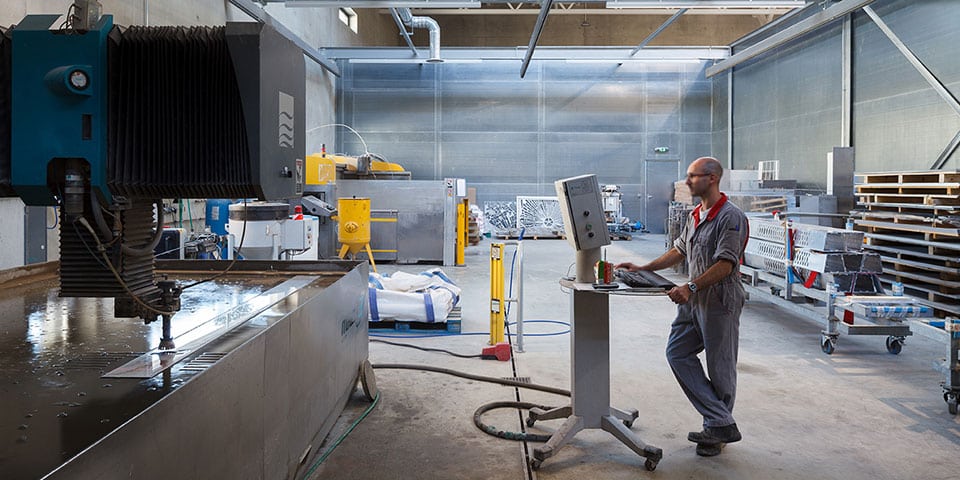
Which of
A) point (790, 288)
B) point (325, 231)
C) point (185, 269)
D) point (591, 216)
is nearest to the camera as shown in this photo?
point (591, 216)

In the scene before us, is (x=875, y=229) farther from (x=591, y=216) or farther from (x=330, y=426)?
(x=330, y=426)

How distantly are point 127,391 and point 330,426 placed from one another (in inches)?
75.6

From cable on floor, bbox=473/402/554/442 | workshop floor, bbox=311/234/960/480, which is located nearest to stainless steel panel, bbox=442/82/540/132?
workshop floor, bbox=311/234/960/480

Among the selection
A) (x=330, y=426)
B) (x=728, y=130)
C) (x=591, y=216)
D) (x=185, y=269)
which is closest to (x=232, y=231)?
(x=185, y=269)

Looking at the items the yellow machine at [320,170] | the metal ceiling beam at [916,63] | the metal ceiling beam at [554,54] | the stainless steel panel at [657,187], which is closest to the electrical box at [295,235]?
the yellow machine at [320,170]

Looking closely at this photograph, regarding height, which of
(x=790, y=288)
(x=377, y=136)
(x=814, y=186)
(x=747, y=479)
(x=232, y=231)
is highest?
(x=377, y=136)

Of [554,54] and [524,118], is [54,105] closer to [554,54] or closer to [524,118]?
[554,54]

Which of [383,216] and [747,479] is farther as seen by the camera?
[383,216]

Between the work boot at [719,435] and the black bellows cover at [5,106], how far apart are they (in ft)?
10.4

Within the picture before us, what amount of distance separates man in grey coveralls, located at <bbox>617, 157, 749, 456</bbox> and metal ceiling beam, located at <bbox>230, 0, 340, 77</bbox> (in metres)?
5.16

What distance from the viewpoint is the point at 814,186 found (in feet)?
41.6

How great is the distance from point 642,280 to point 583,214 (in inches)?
18.2

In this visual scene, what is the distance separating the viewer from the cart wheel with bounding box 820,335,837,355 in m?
5.57

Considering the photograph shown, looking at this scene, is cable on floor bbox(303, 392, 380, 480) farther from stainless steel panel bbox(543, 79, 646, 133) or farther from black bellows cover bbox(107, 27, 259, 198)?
stainless steel panel bbox(543, 79, 646, 133)
